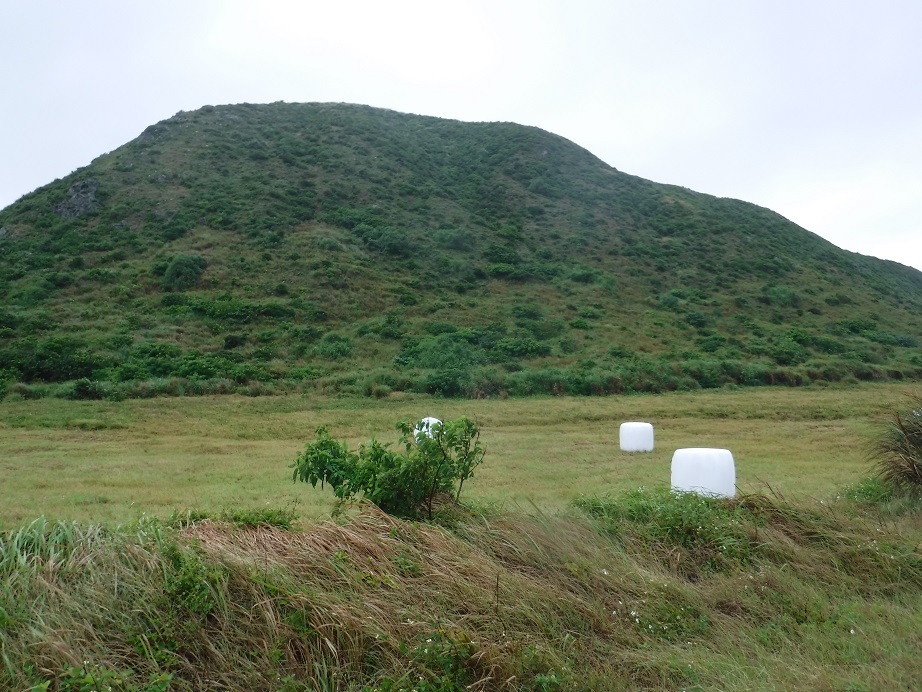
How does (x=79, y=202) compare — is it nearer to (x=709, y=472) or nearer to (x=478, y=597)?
(x=709, y=472)

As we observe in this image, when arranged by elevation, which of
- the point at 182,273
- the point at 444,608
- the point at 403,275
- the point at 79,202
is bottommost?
the point at 444,608

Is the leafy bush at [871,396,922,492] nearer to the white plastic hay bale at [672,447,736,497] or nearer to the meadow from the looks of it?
the meadow

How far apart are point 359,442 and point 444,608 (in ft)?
38.1

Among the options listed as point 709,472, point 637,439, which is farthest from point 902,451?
point 637,439

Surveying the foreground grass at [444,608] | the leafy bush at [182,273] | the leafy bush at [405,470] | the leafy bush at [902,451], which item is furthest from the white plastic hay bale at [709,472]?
the leafy bush at [182,273]

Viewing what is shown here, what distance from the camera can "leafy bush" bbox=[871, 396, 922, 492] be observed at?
9.13 meters

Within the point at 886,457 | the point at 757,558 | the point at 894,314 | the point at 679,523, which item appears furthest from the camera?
the point at 894,314

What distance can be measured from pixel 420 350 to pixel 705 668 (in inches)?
1109

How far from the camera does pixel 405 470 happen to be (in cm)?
673

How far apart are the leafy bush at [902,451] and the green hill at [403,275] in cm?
1746

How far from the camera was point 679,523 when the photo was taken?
22.8 feet

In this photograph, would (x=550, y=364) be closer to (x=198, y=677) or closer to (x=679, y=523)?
(x=679, y=523)

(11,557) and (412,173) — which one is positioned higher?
(412,173)

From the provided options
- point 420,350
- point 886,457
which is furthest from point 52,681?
point 420,350
